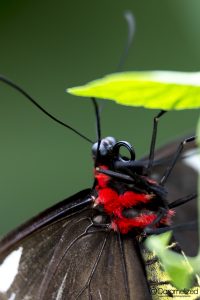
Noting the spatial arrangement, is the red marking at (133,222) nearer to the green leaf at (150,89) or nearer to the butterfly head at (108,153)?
the butterfly head at (108,153)

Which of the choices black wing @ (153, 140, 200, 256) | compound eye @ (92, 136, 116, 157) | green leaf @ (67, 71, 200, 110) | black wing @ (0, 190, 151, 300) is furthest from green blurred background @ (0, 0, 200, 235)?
green leaf @ (67, 71, 200, 110)

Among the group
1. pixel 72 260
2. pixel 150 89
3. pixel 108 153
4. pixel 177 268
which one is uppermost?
pixel 108 153

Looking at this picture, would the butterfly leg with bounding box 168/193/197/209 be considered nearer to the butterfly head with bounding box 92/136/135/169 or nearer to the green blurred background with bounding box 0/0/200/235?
the butterfly head with bounding box 92/136/135/169

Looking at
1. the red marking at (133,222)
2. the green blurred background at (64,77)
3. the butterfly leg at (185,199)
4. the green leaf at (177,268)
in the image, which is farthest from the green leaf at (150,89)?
the green blurred background at (64,77)

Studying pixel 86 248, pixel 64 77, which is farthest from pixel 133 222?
pixel 64 77

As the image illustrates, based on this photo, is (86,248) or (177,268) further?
(86,248)

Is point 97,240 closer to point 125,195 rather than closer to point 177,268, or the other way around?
point 125,195

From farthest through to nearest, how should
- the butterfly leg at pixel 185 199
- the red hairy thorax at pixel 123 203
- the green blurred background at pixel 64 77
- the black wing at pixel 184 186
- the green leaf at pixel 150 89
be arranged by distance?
1. the green blurred background at pixel 64 77
2. the black wing at pixel 184 186
3. the red hairy thorax at pixel 123 203
4. the butterfly leg at pixel 185 199
5. the green leaf at pixel 150 89
